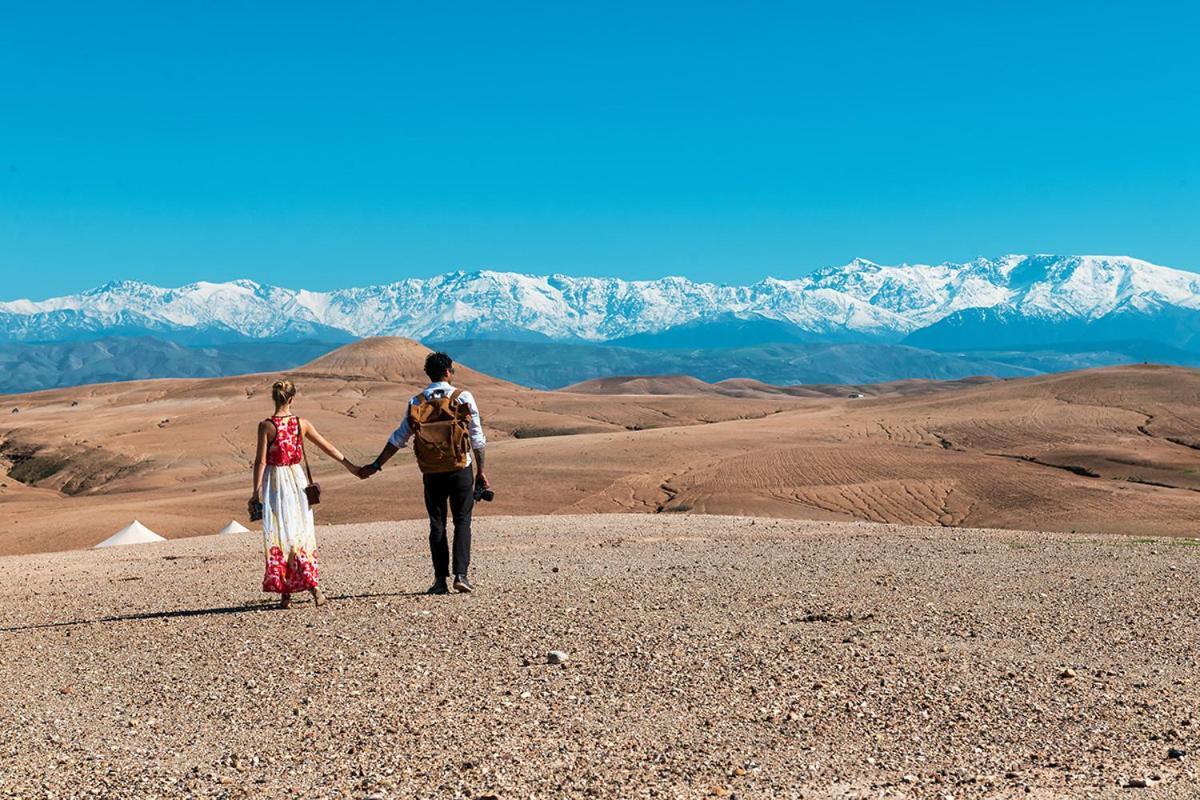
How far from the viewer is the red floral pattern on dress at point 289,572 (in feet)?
38.2

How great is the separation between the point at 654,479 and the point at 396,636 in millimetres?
33776

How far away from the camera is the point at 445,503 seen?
40.4 feet

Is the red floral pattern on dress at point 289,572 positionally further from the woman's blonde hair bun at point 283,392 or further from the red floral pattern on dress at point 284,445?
the woman's blonde hair bun at point 283,392

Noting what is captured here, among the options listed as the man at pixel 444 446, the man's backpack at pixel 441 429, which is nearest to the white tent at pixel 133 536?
the man at pixel 444 446

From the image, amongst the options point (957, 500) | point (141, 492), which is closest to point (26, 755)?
point (957, 500)

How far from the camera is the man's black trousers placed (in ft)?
39.6

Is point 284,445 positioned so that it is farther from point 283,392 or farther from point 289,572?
point 289,572

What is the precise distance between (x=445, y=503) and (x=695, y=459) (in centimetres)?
3791

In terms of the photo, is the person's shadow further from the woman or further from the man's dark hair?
the man's dark hair

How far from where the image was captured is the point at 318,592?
12.0m

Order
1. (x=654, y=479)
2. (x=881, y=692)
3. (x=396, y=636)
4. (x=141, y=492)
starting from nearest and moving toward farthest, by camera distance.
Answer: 1. (x=881, y=692)
2. (x=396, y=636)
3. (x=654, y=479)
4. (x=141, y=492)

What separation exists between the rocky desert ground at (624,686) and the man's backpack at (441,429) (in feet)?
4.65

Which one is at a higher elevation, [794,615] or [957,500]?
[794,615]

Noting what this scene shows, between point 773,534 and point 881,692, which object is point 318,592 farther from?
point 773,534
